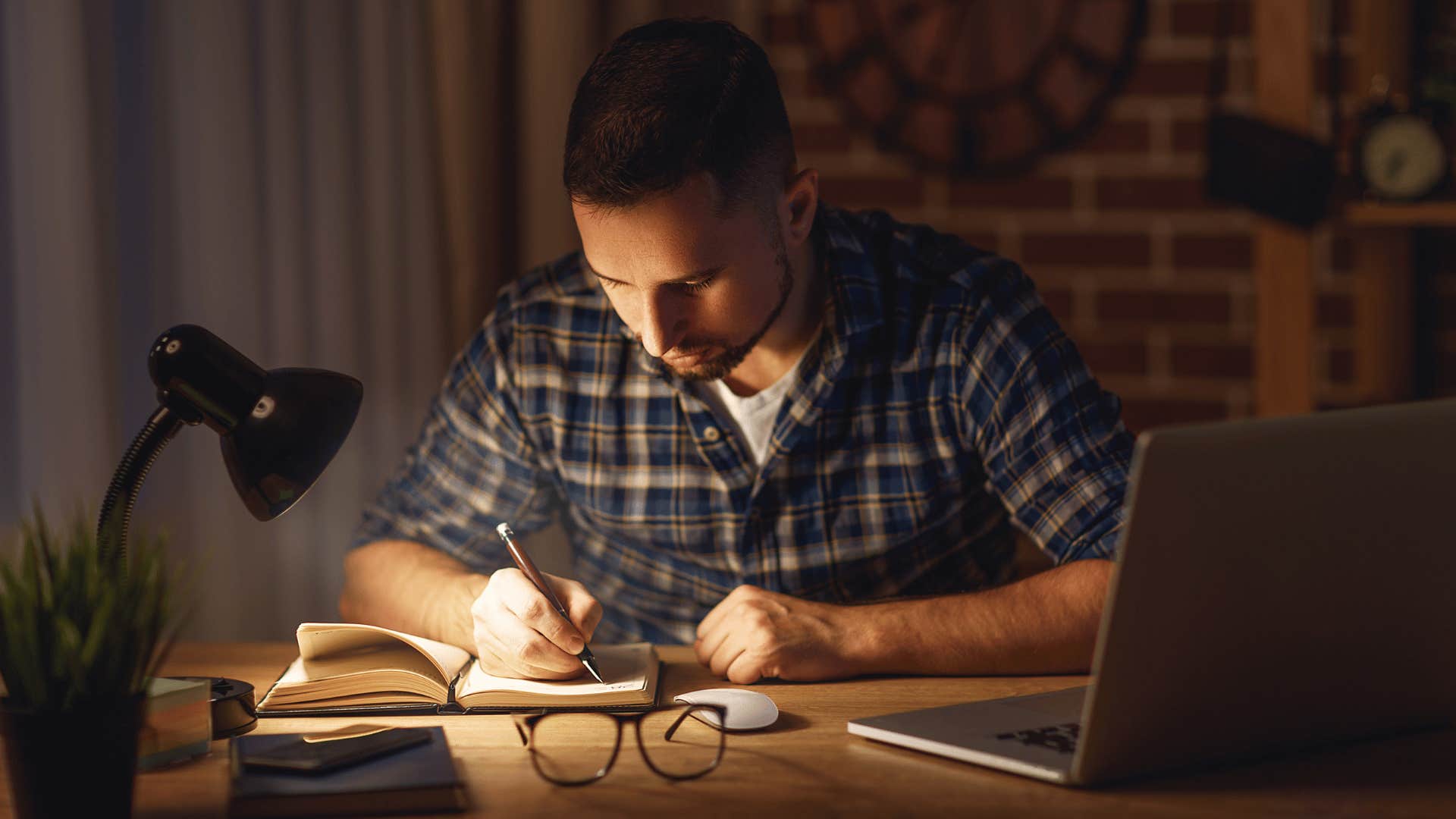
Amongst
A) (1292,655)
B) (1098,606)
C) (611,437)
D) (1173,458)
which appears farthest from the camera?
(611,437)

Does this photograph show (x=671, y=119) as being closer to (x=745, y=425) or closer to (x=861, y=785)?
(x=745, y=425)

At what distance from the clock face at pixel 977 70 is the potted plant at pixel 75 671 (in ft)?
6.26

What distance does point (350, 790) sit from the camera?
927mm

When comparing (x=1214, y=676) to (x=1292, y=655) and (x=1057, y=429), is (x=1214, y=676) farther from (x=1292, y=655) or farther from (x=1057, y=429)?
(x=1057, y=429)

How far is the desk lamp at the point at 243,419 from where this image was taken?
3.38 ft

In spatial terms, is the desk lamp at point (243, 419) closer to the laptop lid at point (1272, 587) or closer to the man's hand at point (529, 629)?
the man's hand at point (529, 629)

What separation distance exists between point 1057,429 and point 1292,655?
21.5 inches

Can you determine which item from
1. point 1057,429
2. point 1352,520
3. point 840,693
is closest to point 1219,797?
point 1352,520

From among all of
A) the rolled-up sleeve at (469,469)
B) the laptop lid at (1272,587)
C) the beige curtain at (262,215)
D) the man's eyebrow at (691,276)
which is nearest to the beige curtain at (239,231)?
the beige curtain at (262,215)

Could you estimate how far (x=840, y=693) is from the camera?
1.20 metres

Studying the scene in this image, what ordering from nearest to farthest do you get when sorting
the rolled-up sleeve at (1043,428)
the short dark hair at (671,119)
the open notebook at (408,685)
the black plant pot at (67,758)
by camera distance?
the black plant pot at (67,758)
the open notebook at (408,685)
the short dark hair at (671,119)
the rolled-up sleeve at (1043,428)

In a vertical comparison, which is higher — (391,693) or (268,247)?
(268,247)

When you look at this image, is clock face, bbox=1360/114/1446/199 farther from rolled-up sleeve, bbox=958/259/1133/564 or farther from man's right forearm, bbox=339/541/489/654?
man's right forearm, bbox=339/541/489/654

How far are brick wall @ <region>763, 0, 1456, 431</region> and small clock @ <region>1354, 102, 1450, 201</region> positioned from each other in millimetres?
338
